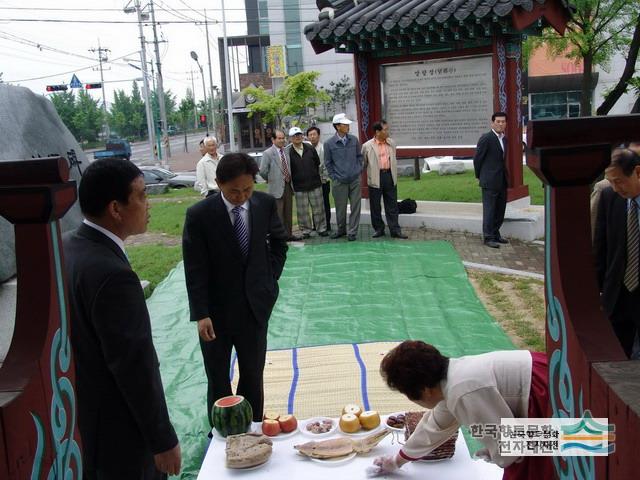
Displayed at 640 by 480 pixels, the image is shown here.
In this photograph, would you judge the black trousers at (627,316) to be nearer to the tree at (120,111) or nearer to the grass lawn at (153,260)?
the grass lawn at (153,260)

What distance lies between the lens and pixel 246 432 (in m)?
3.22

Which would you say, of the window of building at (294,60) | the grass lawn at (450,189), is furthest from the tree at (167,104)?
the grass lawn at (450,189)

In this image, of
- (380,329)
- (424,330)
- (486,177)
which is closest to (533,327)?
(424,330)

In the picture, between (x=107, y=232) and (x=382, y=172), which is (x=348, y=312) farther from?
(x=107, y=232)

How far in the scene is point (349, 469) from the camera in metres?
2.89

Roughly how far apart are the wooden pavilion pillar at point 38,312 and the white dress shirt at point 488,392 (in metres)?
1.37

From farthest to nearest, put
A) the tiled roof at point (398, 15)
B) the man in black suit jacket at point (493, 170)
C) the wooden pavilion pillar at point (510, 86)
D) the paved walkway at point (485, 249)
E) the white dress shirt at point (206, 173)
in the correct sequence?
the wooden pavilion pillar at point (510, 86), the white dress shirt at point (206, 173), the man in black suit jacket at point (493, 170), the tiled roof at point (398, 15), the paved walkway at point (485, 249)

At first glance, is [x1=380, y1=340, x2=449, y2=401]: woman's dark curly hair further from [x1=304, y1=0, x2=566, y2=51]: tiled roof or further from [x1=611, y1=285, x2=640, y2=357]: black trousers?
[x1=304, y1=0, x2=566, y2=51]: tiled roof

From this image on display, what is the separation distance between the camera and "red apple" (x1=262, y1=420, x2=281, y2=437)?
321 cm

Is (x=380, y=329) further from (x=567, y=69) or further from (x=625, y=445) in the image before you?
(x=567, y=69)

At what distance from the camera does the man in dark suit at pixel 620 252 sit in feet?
10.3

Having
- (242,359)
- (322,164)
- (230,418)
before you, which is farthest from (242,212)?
(322,164)

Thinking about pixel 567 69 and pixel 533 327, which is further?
pixel 567 69

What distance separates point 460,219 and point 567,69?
67.6ft
